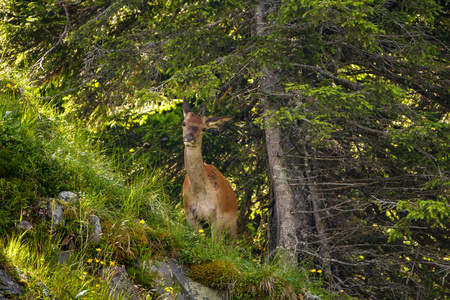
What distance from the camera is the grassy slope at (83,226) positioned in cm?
476

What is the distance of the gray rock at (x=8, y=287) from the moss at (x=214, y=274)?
220 cm

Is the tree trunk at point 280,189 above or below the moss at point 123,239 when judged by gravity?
below

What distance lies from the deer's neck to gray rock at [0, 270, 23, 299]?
414cm

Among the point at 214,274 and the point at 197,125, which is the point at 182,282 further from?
the point at 197,125

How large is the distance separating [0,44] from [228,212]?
5831mm


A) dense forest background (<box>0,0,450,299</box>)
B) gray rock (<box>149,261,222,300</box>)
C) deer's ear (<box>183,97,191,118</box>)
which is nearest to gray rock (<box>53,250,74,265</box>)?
gray rock (<box>149,261,222,300</box>)

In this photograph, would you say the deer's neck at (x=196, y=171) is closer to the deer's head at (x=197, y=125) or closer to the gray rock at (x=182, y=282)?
the deer's head at (x=197, y=125)

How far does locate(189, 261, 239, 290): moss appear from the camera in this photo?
19.3 ft

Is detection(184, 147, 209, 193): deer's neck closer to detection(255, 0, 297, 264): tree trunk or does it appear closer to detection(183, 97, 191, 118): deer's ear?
detection(183, 97, 191, 118): deer's ear

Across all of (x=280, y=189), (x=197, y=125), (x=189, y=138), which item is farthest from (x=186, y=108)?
(x=280, y=189)

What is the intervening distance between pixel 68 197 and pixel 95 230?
19.7 inches

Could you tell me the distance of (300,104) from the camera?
25.5ft

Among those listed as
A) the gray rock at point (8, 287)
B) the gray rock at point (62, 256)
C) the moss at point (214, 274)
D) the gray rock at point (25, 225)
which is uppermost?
the gray rock at point (8, 287)

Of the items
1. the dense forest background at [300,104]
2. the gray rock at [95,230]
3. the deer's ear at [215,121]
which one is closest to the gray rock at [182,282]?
the gray rock at [95,230]
